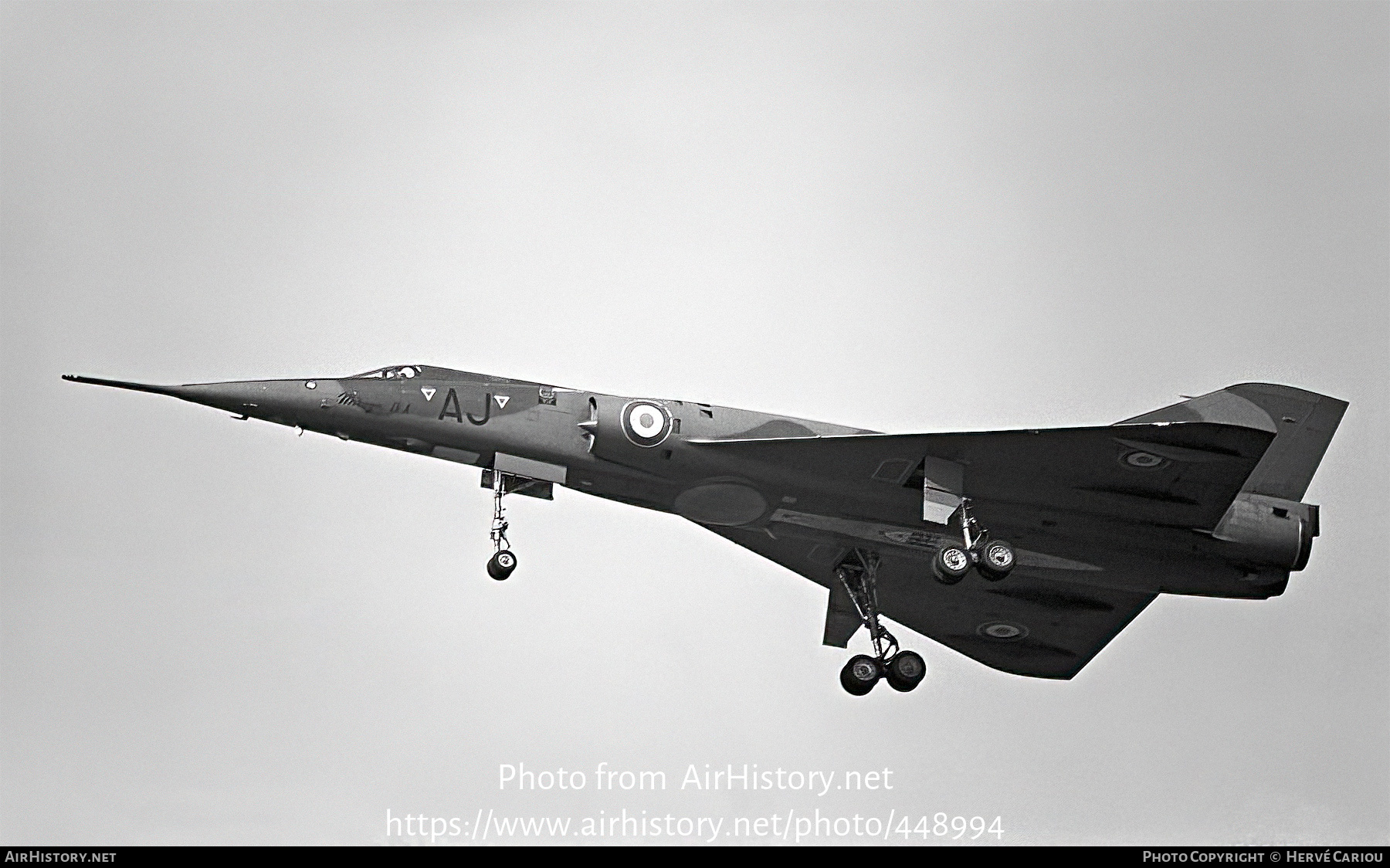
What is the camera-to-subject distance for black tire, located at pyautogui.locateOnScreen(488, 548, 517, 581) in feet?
79.1

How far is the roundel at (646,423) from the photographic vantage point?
2530 cm

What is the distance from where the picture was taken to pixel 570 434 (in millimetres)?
25344

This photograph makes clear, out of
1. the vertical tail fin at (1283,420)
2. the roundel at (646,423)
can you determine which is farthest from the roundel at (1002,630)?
the roundel at (646,423)

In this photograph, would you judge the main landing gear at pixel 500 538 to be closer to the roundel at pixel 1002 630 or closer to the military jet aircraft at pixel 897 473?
the military jet aircraft at pixel 897 473

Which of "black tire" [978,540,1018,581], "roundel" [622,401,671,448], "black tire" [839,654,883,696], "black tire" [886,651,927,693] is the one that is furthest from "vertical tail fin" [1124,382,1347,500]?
"roundel" [622,401,671,448]

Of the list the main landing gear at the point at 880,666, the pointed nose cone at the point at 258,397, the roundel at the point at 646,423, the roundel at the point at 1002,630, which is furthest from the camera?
the roundel at the point at 1002,630

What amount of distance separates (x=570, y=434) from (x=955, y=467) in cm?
608

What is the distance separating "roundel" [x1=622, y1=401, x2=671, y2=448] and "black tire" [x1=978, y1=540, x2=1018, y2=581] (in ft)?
17.2

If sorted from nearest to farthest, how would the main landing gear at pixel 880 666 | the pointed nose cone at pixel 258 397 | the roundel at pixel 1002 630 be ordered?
1. the pointed nose cone at pixel 258 397
2. the main landing gear at pixel 880 666
3. the roundel at pixel 1002 630

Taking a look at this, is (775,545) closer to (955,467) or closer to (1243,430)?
(955,467)

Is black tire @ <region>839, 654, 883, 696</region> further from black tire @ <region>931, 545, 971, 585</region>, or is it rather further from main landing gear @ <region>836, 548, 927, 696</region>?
black tire @ <region>931, 545, 971, 585</region>

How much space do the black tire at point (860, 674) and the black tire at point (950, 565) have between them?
9.77ft
